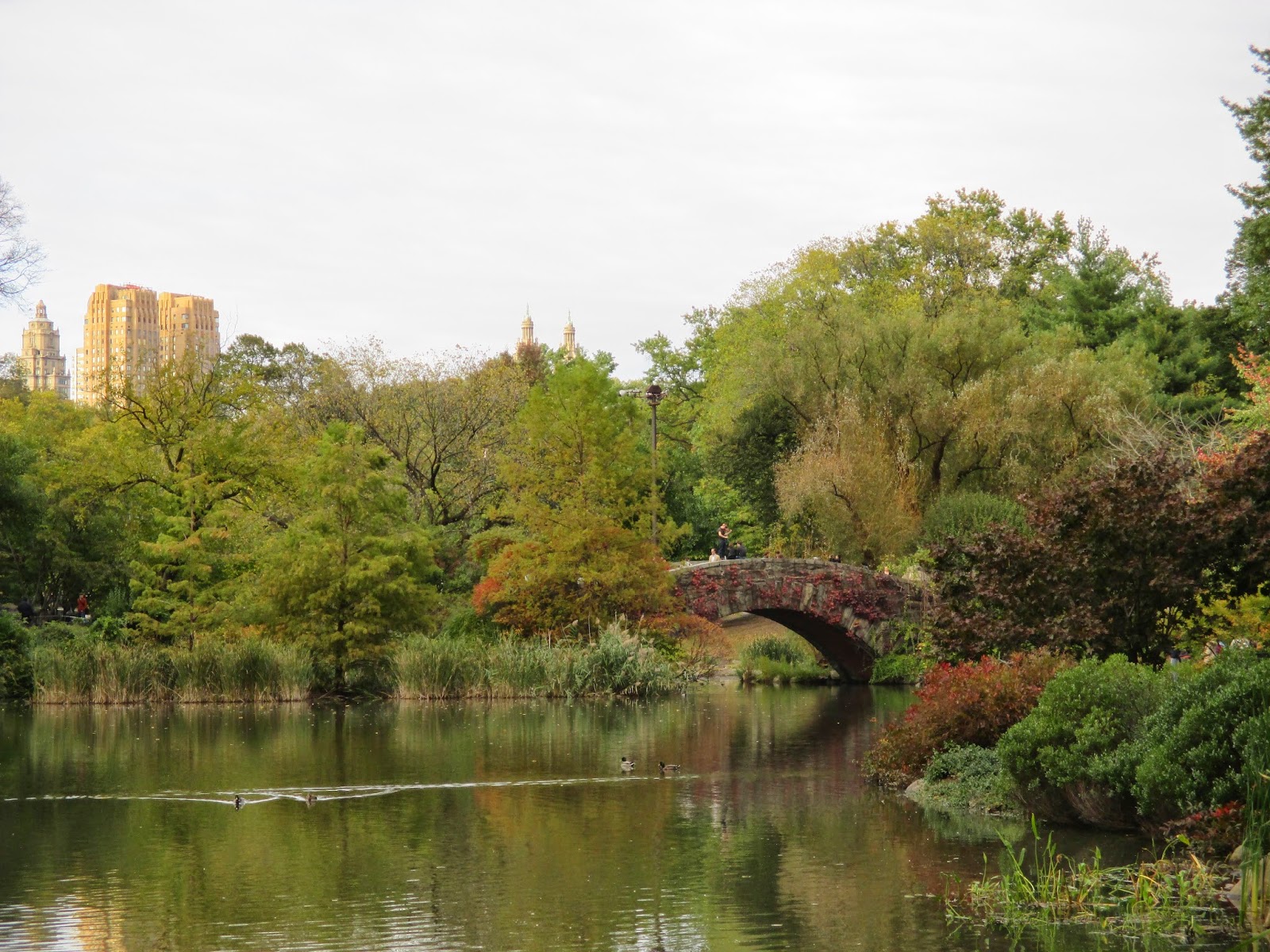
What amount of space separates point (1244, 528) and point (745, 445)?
3007 cm

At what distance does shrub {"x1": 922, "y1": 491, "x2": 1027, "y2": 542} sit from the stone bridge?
1.70 meters

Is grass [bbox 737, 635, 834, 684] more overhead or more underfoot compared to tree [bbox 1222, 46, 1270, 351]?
more underfoot

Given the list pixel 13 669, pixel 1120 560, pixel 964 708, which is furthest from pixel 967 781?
pixel 13 669

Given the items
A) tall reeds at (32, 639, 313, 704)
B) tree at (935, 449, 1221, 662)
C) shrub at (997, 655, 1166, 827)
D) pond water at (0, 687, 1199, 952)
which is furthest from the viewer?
tall reeds at (32, 639, 313, 704)

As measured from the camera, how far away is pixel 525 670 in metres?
33.1

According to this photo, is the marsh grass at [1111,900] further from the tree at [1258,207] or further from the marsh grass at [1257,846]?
the tree at [1258,207]

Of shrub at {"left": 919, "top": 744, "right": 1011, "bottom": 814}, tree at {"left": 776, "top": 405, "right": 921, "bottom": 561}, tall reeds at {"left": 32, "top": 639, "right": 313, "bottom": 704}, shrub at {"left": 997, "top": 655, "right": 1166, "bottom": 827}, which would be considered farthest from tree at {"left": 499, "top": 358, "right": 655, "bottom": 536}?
shrub at {"left": 997, "top": 655, "right": 1166, "bottom": 827}

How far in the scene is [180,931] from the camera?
428 inches

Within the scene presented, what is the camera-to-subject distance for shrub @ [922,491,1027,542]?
120ft

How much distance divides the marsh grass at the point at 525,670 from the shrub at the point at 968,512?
7.85 metres

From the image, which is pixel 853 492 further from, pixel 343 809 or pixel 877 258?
pixel 343 809

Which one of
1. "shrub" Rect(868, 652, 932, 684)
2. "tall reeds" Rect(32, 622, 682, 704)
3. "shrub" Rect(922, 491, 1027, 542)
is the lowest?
"shrub" Rect(868, 652, 932, 684)

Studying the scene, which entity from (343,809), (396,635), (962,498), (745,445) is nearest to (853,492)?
(962,498)

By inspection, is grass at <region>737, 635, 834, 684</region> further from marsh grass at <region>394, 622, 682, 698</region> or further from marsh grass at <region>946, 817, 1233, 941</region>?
marsh grass at <region>946, 817, 1233, 941</region>
